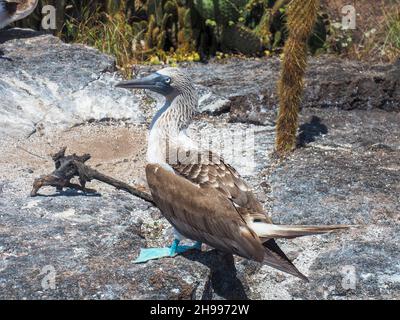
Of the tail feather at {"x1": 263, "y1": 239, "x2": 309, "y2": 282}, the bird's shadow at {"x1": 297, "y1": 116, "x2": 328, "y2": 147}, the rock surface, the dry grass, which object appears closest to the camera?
the tail feather at {"x1": 263, "y1": 239, "x2": 309, "y2": 282}

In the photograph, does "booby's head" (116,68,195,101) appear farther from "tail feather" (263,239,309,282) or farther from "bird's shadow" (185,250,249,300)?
"tail feather" (263,239,309,282)

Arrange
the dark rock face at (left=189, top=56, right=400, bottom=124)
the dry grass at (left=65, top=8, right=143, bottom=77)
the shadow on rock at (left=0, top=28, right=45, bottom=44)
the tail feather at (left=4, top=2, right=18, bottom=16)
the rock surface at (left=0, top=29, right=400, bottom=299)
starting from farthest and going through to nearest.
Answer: the dry grass at (left=65, top=8, right=143, bottom=77) < the shadow on rock at (left=0, top=28, right=45, bottom=44) < the tail feather at (left=4, top=2, right=18, bottom=16) < the dark rock face at (left=189, top=56, right=400, bottom=124) < the rock surface at (left=0, top=29, right=400, bottom=299)

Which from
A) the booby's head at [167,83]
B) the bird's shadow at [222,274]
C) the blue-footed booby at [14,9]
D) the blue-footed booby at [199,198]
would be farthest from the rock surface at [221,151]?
the booby's head at [167,83]

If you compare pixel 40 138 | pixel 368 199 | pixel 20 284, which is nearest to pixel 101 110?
pixel 40 138

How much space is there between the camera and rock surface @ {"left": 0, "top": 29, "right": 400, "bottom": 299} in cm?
496

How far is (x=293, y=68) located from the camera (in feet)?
22.2

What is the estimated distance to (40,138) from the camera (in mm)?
7148

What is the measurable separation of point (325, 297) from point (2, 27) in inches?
206

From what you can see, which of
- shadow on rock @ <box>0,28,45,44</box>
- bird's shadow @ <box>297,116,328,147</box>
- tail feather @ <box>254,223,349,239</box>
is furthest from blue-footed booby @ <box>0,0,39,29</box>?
tail feather @ <box>254,223,349,239</box>

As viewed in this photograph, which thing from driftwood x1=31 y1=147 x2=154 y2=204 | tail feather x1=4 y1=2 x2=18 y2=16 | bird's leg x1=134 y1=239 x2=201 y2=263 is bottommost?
driftwood x1=31 y1=147 x2=154 y2=204

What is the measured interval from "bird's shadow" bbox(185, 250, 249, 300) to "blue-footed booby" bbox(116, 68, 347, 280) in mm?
152

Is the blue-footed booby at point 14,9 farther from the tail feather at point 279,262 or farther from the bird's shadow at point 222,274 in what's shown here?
the tail feather at point 279,262

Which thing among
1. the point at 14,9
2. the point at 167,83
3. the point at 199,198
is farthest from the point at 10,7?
the point at 199,198
